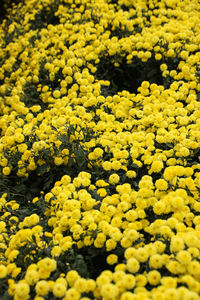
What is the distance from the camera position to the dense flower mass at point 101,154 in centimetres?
210

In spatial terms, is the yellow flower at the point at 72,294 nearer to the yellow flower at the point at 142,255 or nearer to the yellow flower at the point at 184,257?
the yellow flower at the point at 142,255

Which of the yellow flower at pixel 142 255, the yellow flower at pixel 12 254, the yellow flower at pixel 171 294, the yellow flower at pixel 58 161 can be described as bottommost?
the yellow flower at pixel 58 161

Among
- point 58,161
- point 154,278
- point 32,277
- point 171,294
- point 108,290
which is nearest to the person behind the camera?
point 171,294

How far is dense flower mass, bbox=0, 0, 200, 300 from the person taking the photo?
82.6 inches

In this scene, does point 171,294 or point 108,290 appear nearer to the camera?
point 171,294

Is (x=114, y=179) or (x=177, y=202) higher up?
(x=177, y=202)

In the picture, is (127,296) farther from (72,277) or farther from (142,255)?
(72,277)

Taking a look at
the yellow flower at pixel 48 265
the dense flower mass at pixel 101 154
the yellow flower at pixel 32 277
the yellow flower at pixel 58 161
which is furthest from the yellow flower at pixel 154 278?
the yellow flower at pixel 58 161

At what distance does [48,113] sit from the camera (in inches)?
159

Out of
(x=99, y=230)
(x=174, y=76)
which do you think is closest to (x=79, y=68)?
(x=174, y=76)

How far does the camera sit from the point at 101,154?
3.24 meters

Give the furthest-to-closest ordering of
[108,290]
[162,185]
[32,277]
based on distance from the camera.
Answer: [162,185] < [32,277] < [108,290]

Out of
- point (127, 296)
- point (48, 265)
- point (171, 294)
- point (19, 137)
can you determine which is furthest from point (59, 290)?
point (19, 137)

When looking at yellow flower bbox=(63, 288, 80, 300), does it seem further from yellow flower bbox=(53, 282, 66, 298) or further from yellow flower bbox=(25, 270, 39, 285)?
yellow flower bbox=(25, 270, 39, 285)
